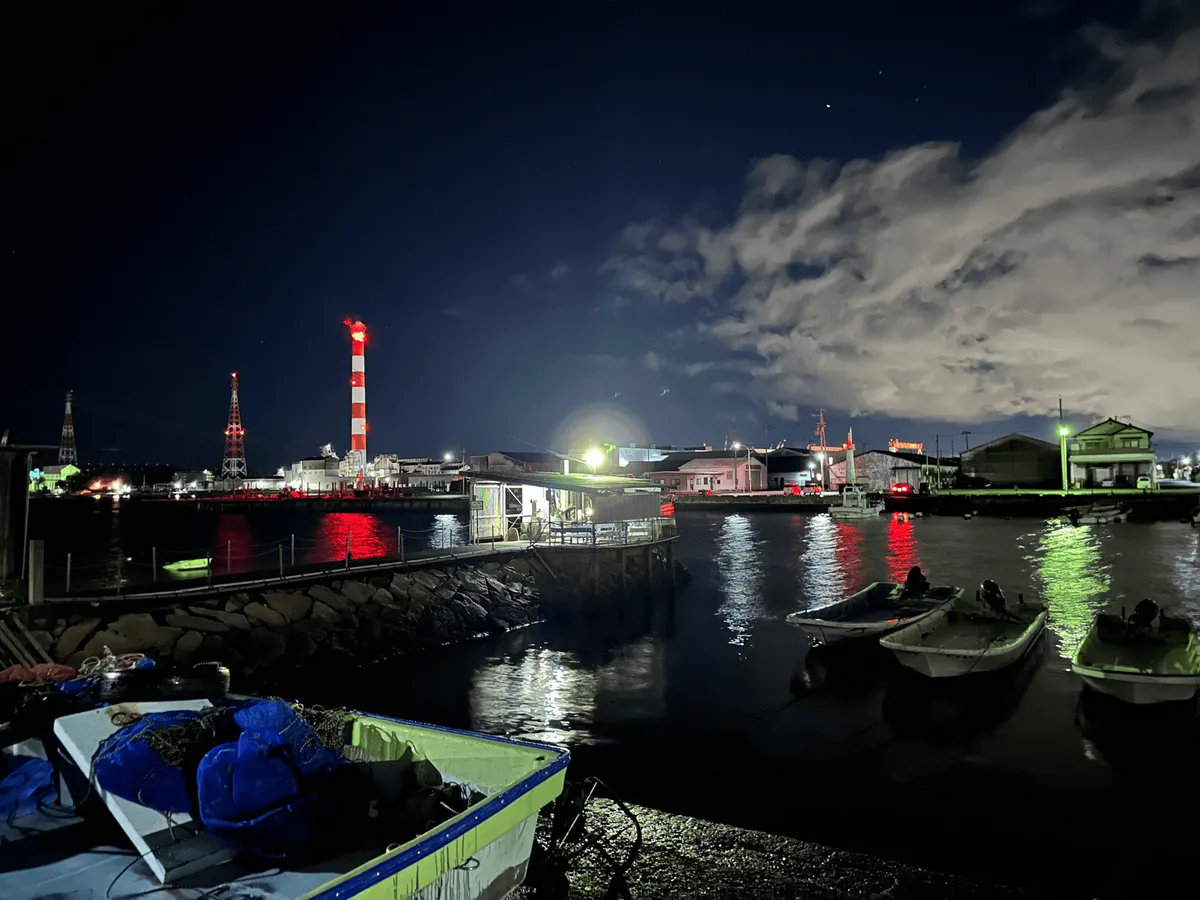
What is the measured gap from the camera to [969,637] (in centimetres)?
1755

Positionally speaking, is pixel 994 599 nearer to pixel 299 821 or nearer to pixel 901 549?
pixel 299 821

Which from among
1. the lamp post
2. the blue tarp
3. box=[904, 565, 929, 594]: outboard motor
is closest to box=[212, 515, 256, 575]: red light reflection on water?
the blue tarp

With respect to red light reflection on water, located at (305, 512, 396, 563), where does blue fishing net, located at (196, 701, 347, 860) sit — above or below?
above

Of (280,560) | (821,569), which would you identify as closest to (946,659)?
(280,560)

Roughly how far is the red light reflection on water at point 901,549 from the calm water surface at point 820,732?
1259 cm

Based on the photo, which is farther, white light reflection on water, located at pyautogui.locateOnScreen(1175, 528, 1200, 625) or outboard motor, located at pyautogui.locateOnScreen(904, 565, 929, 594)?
white light reflection on water, located at pyautogui.locateOnScreen(1175, 528, 1200, 625)

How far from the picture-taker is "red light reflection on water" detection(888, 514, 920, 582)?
1578 inches

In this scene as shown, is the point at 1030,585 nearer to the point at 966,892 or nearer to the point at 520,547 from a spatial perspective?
Result: the point at 520,547

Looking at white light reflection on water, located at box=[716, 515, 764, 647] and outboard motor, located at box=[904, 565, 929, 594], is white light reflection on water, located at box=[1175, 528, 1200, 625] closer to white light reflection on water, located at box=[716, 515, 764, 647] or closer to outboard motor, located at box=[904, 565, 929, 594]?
outboard motor, located at box=[904, 565, 929, 594]

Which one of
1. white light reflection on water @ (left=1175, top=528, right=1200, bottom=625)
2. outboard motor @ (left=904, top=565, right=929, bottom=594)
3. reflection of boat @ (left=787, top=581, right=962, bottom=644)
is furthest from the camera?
white light reflection on water @ (left=1175, top=528, right=1200, bottom=625)

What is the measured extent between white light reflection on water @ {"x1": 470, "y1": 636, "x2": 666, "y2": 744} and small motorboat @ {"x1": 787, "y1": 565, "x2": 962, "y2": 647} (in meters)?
4.32

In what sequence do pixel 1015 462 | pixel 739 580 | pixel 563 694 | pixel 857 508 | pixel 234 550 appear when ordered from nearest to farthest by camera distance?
pixel 563 694 → pixel 739 580 → pixel 234 550 → pixel 857 508 → pixel 1015 462

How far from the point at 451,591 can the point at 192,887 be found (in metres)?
17.8

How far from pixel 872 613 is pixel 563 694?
10193mm
